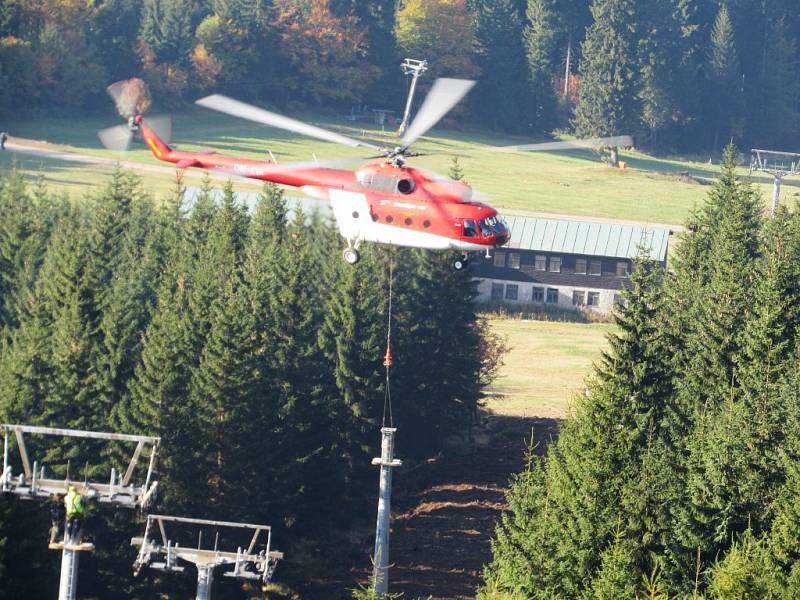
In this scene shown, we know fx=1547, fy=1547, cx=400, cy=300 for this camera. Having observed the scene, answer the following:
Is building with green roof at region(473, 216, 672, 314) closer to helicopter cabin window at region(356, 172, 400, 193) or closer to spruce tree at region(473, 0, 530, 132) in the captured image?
helicopter cabin window at region(356, 172, 400, 193)

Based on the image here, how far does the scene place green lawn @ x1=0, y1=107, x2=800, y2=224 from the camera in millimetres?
133500

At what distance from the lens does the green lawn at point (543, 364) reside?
87250mm

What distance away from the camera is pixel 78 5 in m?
151

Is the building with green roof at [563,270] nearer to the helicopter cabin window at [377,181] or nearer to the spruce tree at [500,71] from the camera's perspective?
the helicopter cabin window at [377,181]

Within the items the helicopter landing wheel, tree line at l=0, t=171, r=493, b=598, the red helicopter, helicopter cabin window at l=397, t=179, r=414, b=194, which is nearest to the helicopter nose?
the red helicopter

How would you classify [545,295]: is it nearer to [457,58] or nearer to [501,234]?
[501,234]

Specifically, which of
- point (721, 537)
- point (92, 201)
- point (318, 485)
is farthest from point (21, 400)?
point (92, 201)

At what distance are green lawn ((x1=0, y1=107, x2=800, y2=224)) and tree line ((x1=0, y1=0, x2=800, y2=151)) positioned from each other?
4727 mm

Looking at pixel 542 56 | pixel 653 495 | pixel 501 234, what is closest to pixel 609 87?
pixel 542 56

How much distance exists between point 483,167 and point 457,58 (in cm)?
2381

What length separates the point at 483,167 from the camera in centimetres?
15175

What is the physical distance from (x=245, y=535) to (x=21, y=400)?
10.8m

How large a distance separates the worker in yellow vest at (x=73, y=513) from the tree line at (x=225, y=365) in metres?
16.3

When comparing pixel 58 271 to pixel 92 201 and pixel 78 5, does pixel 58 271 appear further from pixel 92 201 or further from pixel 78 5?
pixel 78 5
